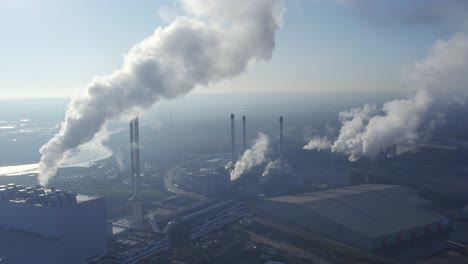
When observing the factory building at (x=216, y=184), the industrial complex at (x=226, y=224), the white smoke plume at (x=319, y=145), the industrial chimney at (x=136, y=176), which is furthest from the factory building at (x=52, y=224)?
the white smoke plume at (x=319, y=145)

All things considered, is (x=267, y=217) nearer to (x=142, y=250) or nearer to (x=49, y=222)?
(x=142, y=250)

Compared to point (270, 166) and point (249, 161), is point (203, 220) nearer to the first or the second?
point (249, 161)

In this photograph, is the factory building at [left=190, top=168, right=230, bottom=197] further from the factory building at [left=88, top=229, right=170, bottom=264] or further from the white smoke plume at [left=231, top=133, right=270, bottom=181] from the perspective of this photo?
the factory building at [left=88, top=229, right=170, bottom=264]

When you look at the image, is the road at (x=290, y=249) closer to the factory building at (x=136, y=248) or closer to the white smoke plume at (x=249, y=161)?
the factory building at (x=136, y=248)

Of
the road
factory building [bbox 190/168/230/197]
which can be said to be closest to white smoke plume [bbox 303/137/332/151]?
factory building [bbox 190/168/230/197]

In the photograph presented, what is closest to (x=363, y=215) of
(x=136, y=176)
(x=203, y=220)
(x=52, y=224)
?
(x=203, y=220)

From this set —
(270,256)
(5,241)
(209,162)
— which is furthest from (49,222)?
(209,162)
